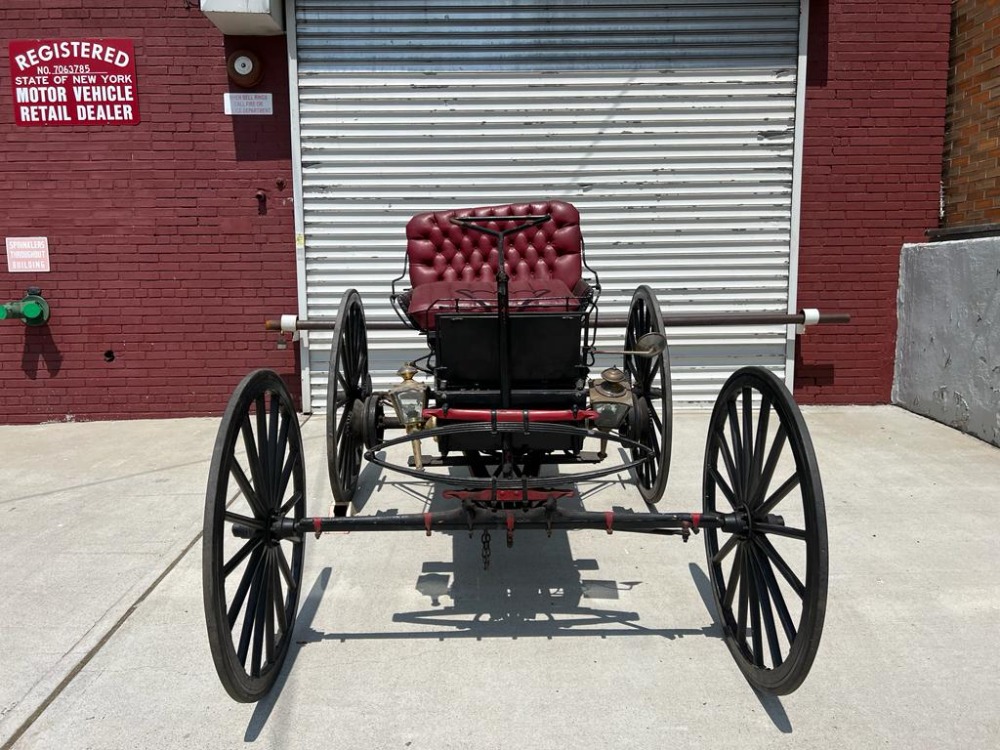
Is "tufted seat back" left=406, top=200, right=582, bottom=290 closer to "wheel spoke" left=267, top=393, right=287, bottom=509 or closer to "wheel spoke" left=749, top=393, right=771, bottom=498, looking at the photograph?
"wheel spoke" left=267, top=393, right=287, bottom=509

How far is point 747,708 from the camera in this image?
2.52 metres

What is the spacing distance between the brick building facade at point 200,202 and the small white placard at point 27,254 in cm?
7

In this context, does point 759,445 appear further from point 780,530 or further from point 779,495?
point 780,530

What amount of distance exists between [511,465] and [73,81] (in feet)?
17.4

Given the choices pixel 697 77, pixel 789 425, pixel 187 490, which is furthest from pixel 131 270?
pixel 789 425

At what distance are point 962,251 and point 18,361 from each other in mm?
7516

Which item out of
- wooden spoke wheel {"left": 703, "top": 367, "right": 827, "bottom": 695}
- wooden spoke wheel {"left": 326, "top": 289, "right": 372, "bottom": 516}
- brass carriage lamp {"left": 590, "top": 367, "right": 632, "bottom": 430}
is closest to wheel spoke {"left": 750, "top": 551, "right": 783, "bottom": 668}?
wooden spoke wheel {"left": 703, "top": 367, "right": 827, "bottom": 695}

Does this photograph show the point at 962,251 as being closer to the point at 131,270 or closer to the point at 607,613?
the point at 607,613

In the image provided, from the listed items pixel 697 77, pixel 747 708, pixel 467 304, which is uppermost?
pixel 697 77

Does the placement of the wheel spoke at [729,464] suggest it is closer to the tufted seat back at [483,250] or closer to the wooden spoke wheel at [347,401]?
the wooden spoke wheel at [347,401]

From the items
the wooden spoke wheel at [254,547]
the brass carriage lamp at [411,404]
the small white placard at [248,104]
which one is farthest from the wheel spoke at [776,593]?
the small white placard at [248,104]

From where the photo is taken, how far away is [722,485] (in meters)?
3.02

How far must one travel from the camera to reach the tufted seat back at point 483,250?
466 centimetres

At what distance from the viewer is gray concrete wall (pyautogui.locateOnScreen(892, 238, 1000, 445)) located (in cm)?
540
